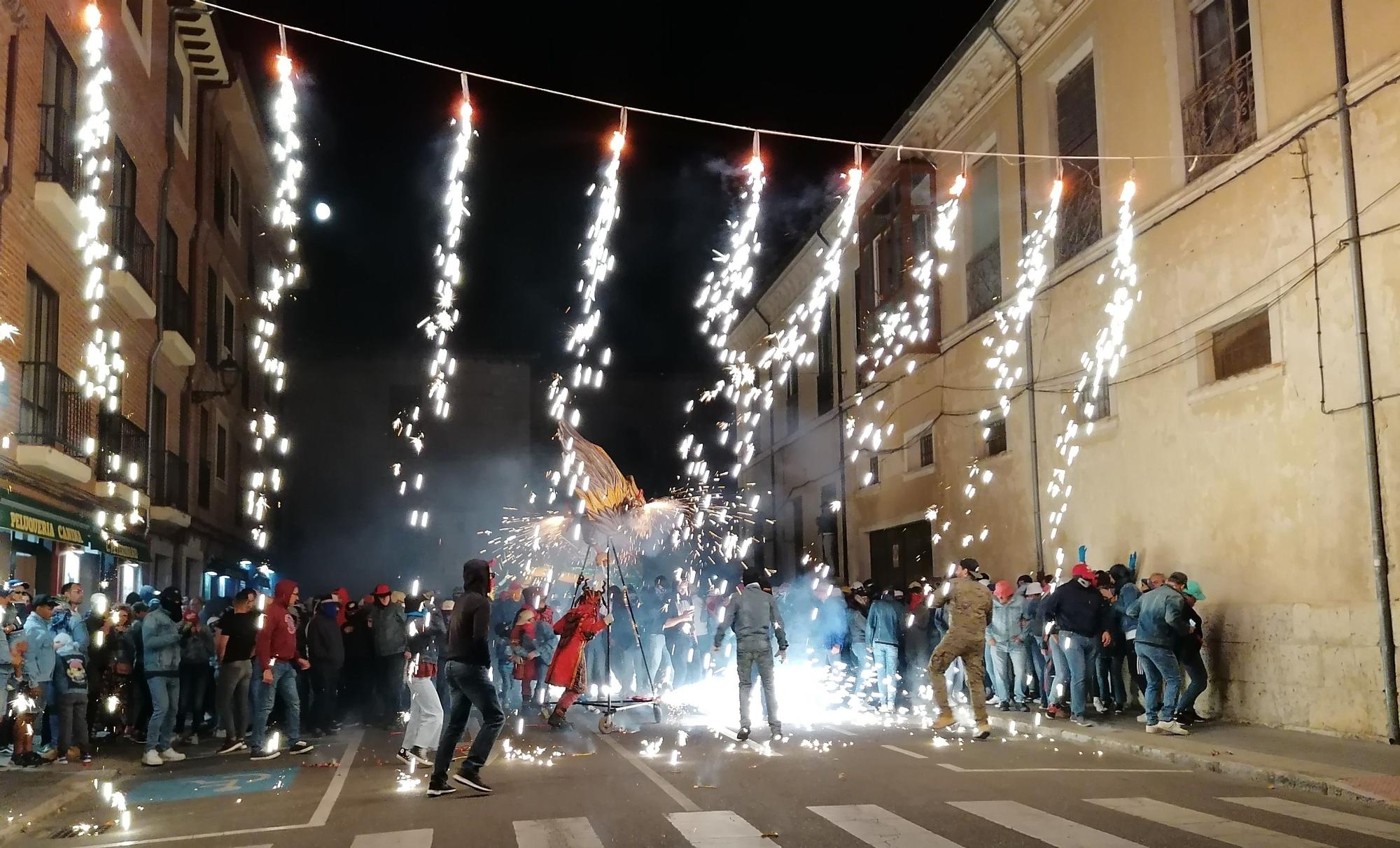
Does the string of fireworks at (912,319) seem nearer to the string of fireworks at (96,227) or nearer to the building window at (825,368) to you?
the building window at (825,368)

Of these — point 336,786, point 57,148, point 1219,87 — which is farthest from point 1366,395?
point 57,148

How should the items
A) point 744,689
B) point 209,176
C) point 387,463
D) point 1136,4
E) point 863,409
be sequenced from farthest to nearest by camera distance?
1. point 387,463
2. point 863,409
3. point 209,176
4. point 1136,4
5. point 744,689

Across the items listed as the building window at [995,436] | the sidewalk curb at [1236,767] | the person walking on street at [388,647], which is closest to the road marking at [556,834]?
the sidewalk curb at [1236,767]

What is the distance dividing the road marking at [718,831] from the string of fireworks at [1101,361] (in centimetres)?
1001

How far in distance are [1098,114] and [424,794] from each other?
12408 millimetres

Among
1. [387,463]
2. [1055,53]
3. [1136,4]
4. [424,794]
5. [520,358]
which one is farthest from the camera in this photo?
[520,358]

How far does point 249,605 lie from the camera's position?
12.2m

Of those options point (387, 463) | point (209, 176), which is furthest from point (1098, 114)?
point (387, 463)

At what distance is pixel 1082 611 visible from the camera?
13039mm

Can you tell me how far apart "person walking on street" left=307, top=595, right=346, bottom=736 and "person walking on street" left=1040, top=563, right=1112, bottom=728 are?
27.8ft

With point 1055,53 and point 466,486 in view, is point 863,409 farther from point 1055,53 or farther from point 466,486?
point 466,486

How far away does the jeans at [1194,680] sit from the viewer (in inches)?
476

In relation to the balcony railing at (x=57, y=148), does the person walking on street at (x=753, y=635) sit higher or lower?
lower

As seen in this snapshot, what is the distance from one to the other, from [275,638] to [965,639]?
7.10 metres
